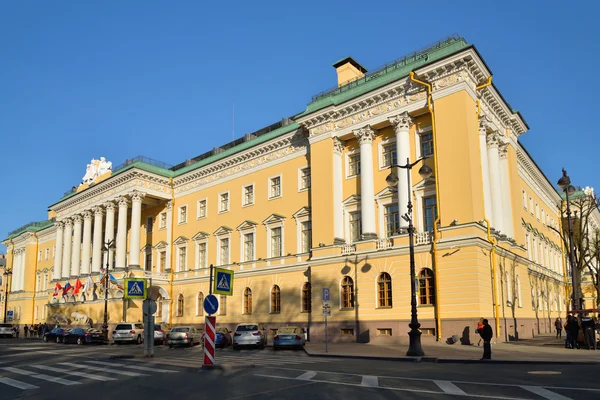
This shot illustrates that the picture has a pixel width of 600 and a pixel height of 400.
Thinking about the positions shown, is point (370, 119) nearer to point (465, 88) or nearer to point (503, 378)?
point (465, 88)

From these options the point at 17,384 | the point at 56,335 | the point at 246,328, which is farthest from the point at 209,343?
the point at 56,335

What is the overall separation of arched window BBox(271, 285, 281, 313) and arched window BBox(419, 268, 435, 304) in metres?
12.8

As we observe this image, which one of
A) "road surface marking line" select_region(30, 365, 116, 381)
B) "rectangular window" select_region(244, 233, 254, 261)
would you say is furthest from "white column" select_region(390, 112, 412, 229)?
"road surface marking line" select_region(30, 365, 116, 381)

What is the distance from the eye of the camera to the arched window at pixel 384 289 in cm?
3206

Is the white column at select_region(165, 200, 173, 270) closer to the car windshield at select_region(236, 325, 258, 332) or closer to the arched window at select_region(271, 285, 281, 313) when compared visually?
the arched window at select_region(271, 285, 281, 313)

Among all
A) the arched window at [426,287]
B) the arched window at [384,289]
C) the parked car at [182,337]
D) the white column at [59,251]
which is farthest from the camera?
A: the white column at [59,251]

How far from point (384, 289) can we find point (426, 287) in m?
2.90

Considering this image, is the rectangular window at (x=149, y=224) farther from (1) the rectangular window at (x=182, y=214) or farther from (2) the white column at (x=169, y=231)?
(1) the rectangular window at (x=182, y=214)

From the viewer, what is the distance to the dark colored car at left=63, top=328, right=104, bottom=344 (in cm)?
3969

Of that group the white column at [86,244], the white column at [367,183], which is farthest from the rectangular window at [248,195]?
the white column at [86,244]

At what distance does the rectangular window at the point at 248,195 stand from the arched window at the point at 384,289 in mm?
15421

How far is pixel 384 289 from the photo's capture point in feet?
106

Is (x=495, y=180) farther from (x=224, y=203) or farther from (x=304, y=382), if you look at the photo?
(x=304, y=382)

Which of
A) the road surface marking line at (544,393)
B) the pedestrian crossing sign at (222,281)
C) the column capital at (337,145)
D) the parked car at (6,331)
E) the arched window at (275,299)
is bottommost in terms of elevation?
the parked car at (6,331)
